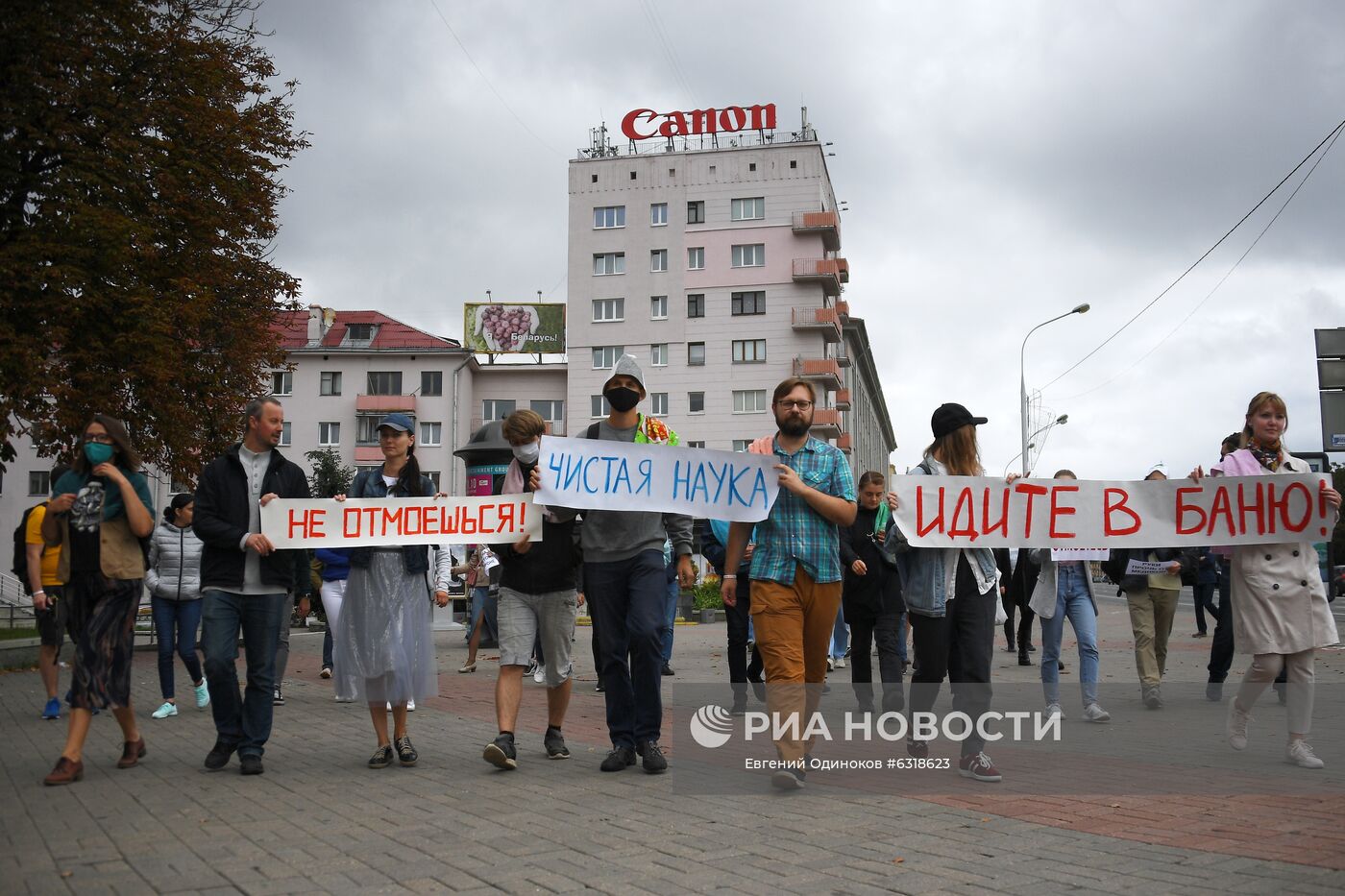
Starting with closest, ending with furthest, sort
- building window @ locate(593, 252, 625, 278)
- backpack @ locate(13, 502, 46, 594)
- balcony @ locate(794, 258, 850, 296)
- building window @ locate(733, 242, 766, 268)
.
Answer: backpack @ locate(13, 502, 46, 594), balcony @ locate(794, 258, 850, 296), building window @ locate(733, 242, 766, 268), building window @ locate(593, 252, 625, 278)

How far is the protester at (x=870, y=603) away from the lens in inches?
356

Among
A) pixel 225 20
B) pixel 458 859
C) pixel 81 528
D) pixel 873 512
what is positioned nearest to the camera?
pixel 458 859

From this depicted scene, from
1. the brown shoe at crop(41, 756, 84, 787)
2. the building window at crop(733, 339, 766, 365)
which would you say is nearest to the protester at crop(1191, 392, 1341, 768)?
the brown shoe at crop(41, 756, 84, 787)

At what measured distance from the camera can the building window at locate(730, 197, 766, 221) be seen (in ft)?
232

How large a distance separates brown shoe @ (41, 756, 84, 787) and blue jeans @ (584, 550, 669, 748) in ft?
9.94

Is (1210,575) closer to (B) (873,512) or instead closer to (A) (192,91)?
(B) (873,512)

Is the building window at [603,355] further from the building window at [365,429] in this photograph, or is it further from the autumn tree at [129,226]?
the autumn tree at [129,226]

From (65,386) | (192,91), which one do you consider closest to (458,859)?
(65,386)

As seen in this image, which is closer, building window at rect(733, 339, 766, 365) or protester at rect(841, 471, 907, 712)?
protester at rect(841, 471, 907, 712)

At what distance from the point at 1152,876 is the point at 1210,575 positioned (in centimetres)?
1458

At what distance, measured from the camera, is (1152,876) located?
4.25 m

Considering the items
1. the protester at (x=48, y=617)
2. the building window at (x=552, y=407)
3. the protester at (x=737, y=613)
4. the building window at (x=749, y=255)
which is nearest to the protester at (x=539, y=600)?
the protester at (x=737, y=613)

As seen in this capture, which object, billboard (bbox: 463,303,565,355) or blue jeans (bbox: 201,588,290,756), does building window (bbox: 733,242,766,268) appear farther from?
blue jeans (bbox: 201,588,290,756)

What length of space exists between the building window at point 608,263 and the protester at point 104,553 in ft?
217
